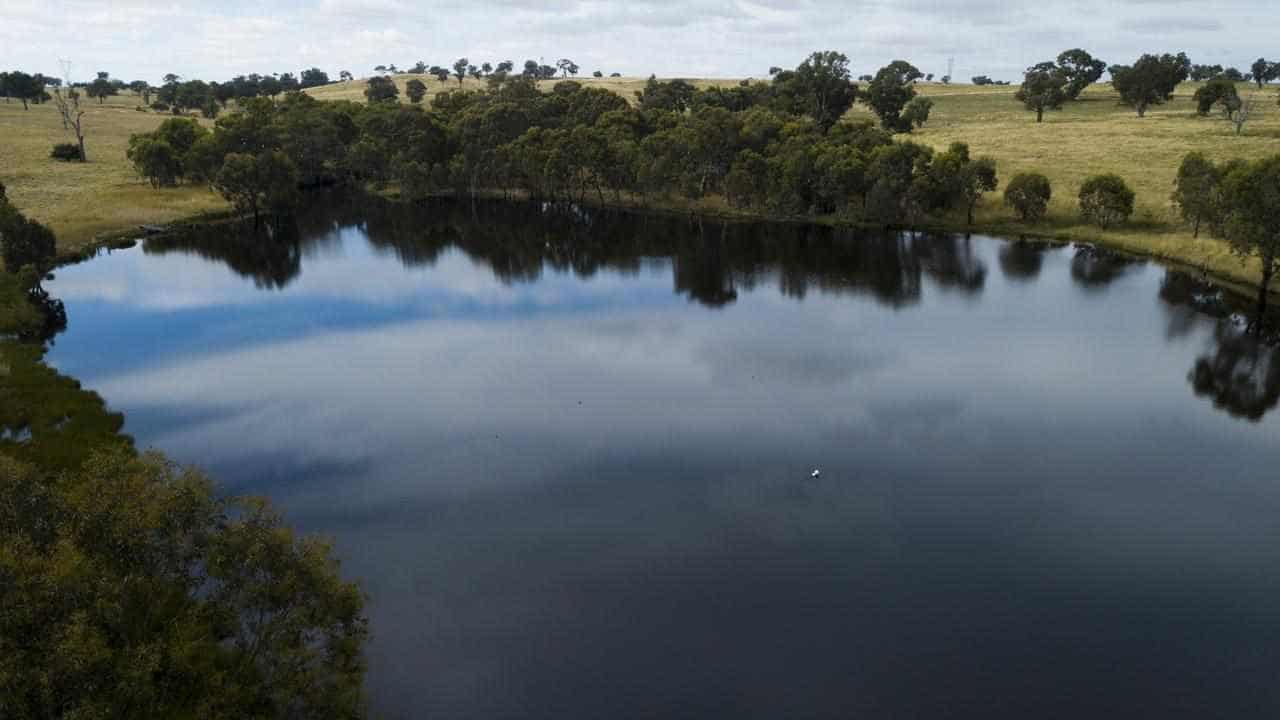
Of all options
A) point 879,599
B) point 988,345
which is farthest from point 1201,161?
point 879,599

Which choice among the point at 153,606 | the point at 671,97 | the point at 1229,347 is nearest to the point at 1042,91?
the point at 671,97

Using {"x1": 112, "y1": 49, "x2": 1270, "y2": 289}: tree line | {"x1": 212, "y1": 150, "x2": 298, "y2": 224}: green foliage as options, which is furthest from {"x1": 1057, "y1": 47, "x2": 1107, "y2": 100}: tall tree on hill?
{"x1": 212, "y1": 150, "x2": 298, "y2": 224}: green foliage

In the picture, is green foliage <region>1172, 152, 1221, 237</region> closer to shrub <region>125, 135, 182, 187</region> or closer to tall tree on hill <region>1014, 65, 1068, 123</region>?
tall tree on hill <region>1014, 65, 1068, 123</region>

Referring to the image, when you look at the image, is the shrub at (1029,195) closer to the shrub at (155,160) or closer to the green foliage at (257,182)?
the green foliage at (257,182)

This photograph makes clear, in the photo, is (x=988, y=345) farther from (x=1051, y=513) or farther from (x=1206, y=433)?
(x=1051, y=513)

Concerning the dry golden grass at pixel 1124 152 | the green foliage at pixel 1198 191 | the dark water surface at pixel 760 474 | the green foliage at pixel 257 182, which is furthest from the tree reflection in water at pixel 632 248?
the green foliage at pixel 1198 191
